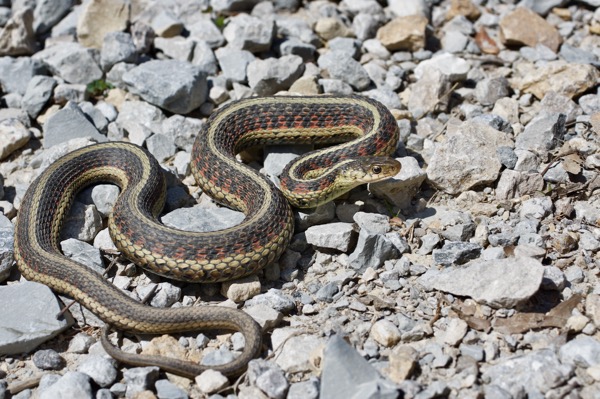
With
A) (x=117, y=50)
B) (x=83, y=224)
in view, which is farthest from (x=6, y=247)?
(x=117, y=50)

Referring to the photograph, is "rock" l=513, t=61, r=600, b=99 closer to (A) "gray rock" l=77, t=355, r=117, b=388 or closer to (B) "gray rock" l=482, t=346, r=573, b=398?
(B) "gray rock" l=482, t=346, r=573, b=398

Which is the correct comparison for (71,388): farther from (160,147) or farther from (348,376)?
(160,147)

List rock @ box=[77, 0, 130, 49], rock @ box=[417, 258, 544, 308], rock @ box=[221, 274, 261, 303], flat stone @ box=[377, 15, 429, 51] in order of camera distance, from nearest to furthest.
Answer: rock @ box=[417, 258, 544, 308] < rock @ box=[221, 274, 261, 303] < flat stone @ box=[377, 15, 429, 51] < rock @ box=[77, 0, 130, 49]

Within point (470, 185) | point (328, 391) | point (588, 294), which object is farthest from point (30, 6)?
point (588, 294)

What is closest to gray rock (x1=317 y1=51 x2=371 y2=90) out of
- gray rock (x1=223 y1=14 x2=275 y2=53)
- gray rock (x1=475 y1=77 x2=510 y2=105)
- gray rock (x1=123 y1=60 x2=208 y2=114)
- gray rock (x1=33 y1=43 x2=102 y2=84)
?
gray rock (x1=223 y1=14 x2=275 y2=53)

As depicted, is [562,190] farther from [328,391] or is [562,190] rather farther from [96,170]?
[96,170]
